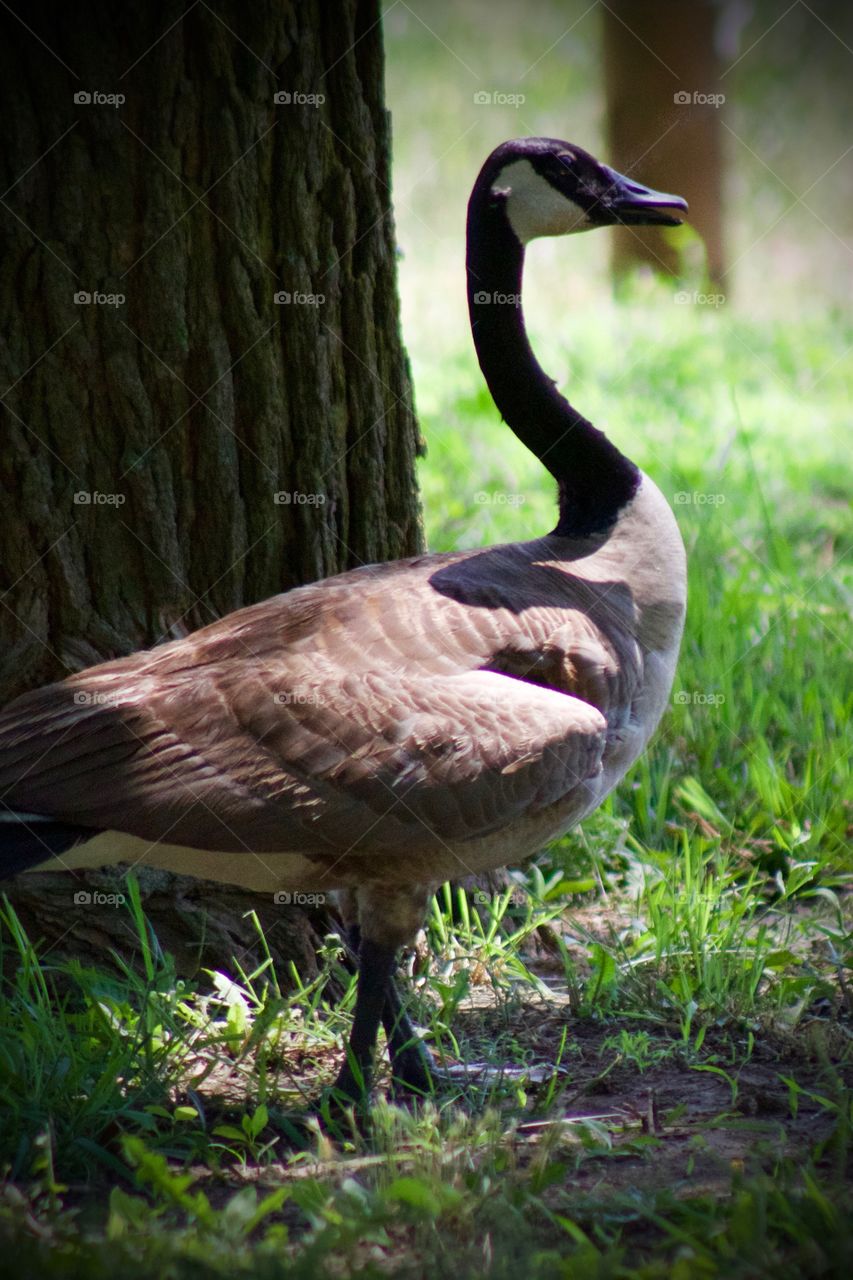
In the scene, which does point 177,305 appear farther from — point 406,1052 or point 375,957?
point 406,1052

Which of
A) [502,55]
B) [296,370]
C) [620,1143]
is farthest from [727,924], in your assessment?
[502,55]

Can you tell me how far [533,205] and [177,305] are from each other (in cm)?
116

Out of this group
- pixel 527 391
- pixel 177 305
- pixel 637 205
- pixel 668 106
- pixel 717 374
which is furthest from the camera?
pixel 668 106

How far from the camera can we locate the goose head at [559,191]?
3812mm

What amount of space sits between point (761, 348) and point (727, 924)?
6544mm

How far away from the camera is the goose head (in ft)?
12.5

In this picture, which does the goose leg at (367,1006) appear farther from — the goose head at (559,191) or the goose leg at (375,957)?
Answer: the goose head at (559,191)

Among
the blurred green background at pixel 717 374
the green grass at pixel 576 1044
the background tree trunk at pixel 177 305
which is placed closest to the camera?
the green grass at pixel 576 1044

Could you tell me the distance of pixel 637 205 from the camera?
12.6ft

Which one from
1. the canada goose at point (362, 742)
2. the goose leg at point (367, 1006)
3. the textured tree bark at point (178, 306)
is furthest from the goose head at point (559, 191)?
the goose leg at point (367, 1006)

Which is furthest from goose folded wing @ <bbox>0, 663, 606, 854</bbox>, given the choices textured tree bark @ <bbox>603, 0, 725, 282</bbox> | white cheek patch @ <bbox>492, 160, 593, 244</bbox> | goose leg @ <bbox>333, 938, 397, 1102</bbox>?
textured tree bark @ <bbox>603, 0, 725, 282</bbox>

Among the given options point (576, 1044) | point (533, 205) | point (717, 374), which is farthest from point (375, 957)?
point (717, 374)

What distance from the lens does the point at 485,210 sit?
3848mm

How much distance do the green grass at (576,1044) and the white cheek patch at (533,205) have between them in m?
1.95
